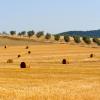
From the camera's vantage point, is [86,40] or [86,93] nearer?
[86,93]

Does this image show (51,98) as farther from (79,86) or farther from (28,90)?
(79,86)

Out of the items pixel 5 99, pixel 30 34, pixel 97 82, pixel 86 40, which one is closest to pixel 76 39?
pixel 86 40

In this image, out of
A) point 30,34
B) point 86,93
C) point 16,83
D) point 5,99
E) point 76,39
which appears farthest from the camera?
point 30,34

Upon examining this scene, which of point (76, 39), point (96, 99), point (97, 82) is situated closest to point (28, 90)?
point (96, 99)

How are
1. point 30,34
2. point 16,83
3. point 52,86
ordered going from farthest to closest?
point 30,34 → point 16,83 → point 52,86

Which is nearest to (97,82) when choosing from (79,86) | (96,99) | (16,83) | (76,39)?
(79,86)

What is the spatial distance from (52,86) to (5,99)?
20.3ft

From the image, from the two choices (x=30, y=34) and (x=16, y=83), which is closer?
(x=16, y=83)

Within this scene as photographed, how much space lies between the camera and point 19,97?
20375 mm

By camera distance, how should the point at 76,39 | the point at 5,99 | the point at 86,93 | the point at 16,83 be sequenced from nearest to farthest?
the point at 5,99
the point at 86,93
the point at 16,83
the point at 76,39

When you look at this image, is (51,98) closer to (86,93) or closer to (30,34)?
(86,93)

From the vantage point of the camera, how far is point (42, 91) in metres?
22.5

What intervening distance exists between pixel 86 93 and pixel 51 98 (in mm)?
2643

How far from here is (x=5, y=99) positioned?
19.7 metres
